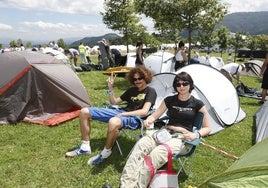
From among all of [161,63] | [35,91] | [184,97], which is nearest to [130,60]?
[161,63]

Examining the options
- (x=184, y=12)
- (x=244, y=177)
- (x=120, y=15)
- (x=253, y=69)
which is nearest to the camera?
(x=244, y=177)

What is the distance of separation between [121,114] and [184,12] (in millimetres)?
10096

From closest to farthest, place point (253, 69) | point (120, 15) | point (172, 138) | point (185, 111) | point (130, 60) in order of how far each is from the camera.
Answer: point (172, 138)
point (185, 111)
point (130, 60)
point (253, 69)
point (120, 15)

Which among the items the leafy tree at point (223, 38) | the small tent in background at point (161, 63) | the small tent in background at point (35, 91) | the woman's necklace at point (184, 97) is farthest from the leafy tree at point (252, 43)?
the woman's necklace at point (184, 97)

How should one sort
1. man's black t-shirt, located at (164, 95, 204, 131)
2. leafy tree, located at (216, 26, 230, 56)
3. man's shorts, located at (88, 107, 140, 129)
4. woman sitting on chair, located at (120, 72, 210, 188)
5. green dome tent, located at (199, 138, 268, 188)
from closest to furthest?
green dome tent, located at (199, 138, 268, 188) < woman sitting on chair, located at (120, 72, 210, 188) < man's black t-shirt, located at (164, 95, 204, 131) < man's shorts, located at (88, 107, 140, 129) < leafy tree, located at (216, 26, 230, 56)

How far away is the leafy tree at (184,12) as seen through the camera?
14055 millimetres

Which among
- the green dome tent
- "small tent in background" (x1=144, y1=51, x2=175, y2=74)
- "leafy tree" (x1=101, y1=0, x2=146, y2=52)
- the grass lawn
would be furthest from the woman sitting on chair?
"leafy tree" (x1=101, y1=0, x2=146, y2=52)

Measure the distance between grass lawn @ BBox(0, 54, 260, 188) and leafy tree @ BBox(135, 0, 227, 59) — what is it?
294 inches

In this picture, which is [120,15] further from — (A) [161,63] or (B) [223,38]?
(B) [223,38]

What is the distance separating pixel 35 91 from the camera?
7.46 meters

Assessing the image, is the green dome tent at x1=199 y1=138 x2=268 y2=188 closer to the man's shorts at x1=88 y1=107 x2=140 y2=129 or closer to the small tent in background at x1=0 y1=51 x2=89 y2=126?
the man's shorts at x1=88 y1=107 x2=140 y2=129

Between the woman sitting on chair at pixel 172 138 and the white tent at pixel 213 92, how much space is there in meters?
2.24

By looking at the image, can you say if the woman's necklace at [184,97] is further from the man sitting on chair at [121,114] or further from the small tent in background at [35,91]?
the small tent in background at [35,91]

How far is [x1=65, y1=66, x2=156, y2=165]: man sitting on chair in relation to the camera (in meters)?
5.21
